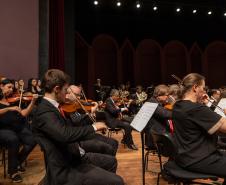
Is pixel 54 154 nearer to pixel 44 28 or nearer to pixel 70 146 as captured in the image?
pixel 70 146

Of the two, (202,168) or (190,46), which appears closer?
(202,168)

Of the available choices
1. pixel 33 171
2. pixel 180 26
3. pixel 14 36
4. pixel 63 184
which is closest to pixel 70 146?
pixel 63 184

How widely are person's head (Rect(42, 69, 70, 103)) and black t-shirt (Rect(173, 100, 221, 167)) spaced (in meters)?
0.94

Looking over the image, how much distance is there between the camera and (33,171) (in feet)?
13.3

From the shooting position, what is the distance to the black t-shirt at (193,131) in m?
2.20

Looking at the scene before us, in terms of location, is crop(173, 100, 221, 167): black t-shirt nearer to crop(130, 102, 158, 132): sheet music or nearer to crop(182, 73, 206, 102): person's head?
crop(182, 73, 206, 102): person's head

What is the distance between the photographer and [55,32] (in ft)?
27.8

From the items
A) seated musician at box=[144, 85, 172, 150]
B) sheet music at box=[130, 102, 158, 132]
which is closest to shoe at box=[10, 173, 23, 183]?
seated musician at box=[144, 85, 172, 150]

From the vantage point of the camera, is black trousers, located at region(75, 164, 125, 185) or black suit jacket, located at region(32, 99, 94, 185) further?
black trousers, located at region(75, 164, 125, 185)

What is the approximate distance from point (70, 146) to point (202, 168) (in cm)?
104

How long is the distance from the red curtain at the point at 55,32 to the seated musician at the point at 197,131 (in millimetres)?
6512

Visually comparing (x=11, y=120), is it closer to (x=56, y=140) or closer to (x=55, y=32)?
(x=56, y=140)

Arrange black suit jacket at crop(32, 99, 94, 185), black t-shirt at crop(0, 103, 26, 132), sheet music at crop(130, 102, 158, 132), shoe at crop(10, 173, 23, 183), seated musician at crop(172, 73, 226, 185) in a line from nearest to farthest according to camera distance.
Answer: black suit jacket at crop(32, 99, 94, 185), seated musician at crop(172, 73, 226, 185), sheet music at crop(130, 102, 158, 132), shoe at crop(10, 173, 23, 183), black t-shirt at crop(0, 103, 26, 132)

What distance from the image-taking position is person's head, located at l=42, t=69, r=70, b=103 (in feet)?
6.84
